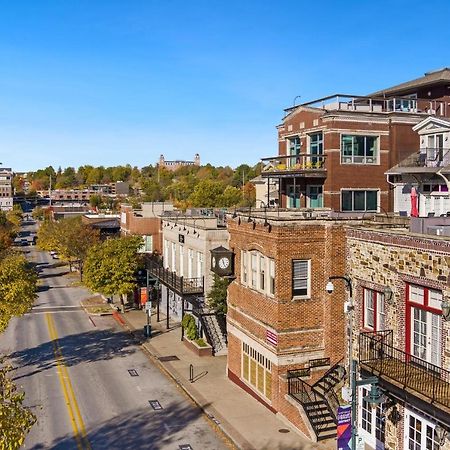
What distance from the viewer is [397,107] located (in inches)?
1358

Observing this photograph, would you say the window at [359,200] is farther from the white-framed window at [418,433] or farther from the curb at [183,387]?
the white-framed window at [418,433]

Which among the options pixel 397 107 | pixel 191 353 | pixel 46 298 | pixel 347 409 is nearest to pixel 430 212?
pixel 397 107

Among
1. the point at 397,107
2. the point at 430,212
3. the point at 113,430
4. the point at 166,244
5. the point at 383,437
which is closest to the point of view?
the point at 383,437

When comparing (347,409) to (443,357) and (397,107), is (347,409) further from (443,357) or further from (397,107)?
(397,107)

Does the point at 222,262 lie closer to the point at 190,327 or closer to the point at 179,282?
the point at 190,327

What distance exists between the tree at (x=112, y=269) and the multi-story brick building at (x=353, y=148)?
A: 14152 millimetres

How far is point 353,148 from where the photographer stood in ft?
108

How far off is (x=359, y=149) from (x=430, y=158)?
4.29 meters

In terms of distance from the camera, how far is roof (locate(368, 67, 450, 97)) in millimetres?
36844

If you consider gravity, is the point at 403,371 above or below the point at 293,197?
below

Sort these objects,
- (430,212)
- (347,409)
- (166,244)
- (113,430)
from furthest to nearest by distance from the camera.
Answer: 1. (166,244)
2. (430,212)
3. (113,430)
4. (347,409)

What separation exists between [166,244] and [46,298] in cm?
1627

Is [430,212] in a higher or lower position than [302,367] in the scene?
higher

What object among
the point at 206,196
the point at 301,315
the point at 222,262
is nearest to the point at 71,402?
the point at 222,262
